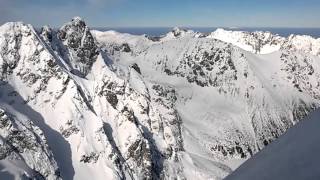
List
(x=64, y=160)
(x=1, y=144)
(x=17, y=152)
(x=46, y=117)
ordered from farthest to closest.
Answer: (x=46, y=117)
(x=64, y=160)
(x=17, y=152)
(x=1, y=144)

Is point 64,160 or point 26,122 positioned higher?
point 26,122

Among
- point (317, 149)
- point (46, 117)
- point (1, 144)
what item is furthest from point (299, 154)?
point (46, 117)

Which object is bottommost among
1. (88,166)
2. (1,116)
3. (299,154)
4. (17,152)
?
(88,166)

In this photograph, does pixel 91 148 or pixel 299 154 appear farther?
pixel 91 148

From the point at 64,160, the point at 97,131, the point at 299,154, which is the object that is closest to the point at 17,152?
the point at 64,160

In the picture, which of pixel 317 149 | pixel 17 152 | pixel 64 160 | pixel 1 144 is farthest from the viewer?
pixel 64 160

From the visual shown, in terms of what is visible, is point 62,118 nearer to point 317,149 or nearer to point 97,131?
point 97,131
